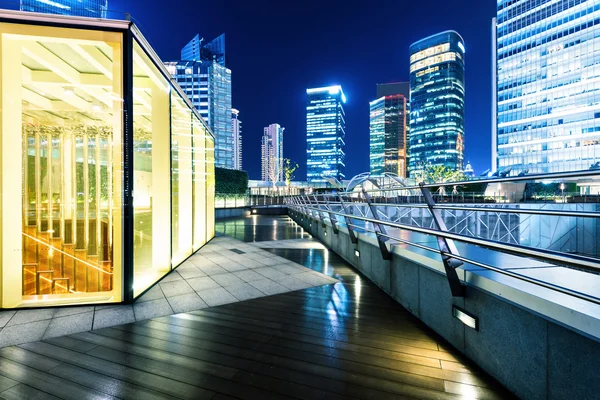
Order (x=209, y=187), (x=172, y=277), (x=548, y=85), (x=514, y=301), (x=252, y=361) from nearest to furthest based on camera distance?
1. (x=514, y=301)
2. (x=252, y=361)
3. (x=172, y=277)
4. (x=209, y=187)
5. (x=548, y=85)

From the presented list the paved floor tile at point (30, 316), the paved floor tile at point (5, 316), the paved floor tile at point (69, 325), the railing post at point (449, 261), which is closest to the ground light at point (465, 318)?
the railing post at point (449, 261)

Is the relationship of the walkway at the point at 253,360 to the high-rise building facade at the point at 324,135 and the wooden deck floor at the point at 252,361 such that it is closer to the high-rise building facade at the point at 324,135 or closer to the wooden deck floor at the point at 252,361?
the wooden deck floor at the point at 252,361

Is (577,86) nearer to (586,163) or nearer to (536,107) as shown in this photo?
(536,107)

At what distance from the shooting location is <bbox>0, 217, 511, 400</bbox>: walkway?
1.85 meters

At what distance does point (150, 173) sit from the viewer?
4.53 metres

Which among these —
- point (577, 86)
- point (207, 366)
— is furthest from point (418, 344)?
point (577, 86)

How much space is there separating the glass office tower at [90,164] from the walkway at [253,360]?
1243mm

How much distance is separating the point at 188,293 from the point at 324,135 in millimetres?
140093

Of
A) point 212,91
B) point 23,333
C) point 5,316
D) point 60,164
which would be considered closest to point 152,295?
point 23,333

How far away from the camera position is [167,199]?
16.0ft

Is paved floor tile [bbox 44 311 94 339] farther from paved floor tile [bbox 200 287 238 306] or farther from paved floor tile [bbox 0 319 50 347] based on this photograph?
paved floor tile [bbox 200 287 238 306]

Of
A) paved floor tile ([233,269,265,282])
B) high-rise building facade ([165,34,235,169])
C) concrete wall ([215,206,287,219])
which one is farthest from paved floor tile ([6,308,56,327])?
high-rise building facade ([165,34,235,169])

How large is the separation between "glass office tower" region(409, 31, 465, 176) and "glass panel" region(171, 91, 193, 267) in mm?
116875

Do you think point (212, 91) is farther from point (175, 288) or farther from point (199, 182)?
point (175, 288)
